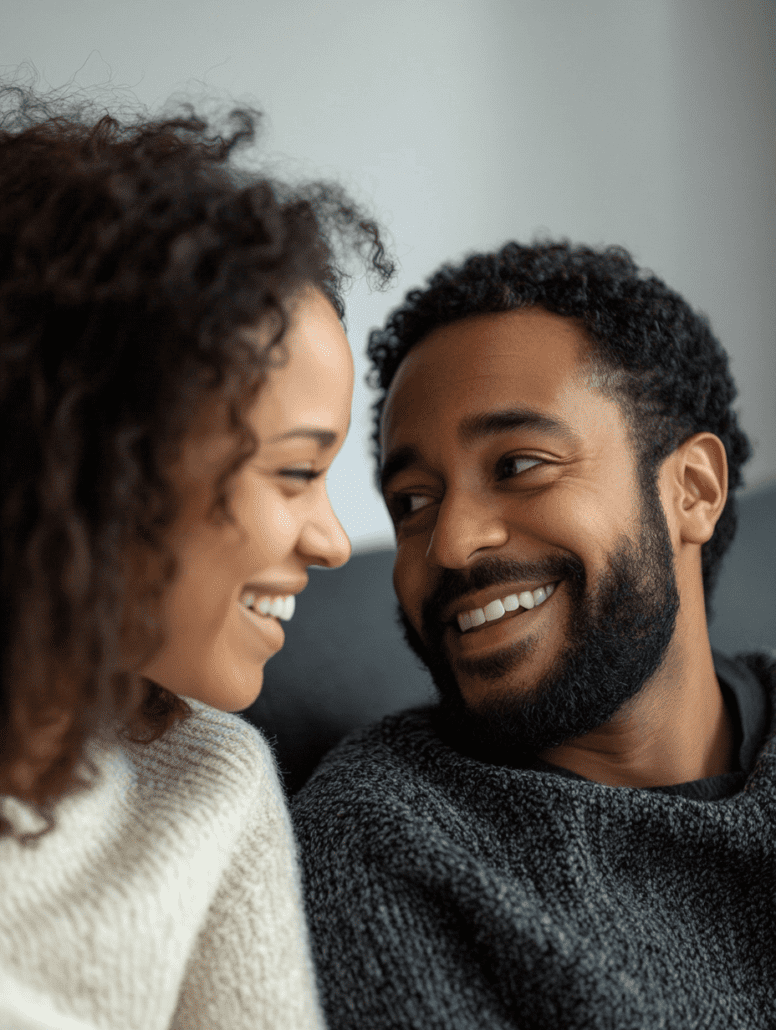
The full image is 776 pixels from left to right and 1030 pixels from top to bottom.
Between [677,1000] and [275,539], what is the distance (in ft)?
1.83

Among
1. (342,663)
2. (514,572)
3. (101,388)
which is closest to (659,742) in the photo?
(514,572)

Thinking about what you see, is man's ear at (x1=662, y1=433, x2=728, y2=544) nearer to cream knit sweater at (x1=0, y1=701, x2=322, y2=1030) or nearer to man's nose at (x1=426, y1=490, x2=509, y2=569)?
man's nose at (x1=426, y1=490, x2=509, y2=569)

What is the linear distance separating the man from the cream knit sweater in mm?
82

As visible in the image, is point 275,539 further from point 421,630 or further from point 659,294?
point 659,294

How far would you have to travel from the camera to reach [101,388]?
0.61 m

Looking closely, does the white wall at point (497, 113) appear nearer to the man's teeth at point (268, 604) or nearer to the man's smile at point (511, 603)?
the man's smile at point (511, 603)

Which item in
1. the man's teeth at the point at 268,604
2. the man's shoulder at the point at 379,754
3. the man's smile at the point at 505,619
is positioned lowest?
the man's shoulder at the point at 379,754

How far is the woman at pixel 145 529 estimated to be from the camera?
0.60 metres

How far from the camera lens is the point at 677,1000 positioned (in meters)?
0.79

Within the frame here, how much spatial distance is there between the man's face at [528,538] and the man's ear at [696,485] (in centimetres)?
6

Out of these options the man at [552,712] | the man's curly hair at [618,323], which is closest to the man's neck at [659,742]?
the man at [552,712]

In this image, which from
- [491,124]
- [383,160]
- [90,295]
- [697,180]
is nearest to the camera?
[90,295]

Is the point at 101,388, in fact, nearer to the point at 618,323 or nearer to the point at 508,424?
the point at 508,424

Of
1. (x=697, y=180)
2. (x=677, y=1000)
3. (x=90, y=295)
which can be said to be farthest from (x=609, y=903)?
(x=697, y=180)
